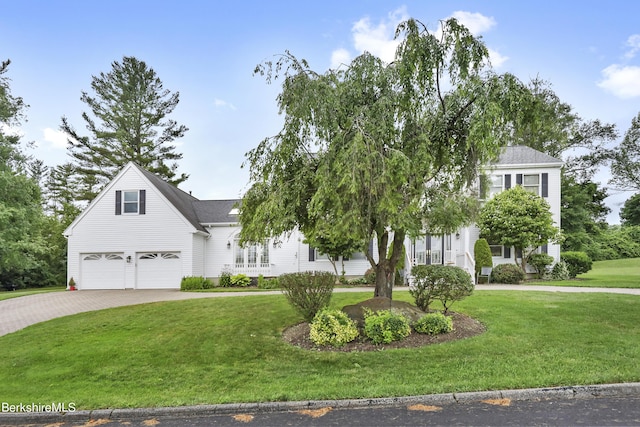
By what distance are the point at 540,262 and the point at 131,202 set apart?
20345mm

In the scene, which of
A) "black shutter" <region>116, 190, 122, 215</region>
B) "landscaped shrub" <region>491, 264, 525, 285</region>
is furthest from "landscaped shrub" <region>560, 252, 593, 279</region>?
"black shutter" <region>116, 190, 122, 215</region>

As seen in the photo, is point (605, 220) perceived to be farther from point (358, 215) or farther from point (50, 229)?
point (50, 229)

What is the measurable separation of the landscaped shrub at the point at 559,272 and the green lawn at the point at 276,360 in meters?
9.77

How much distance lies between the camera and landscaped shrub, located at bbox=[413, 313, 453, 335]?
737cm

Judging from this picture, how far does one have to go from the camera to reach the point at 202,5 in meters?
11.1

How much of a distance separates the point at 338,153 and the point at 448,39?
290cm

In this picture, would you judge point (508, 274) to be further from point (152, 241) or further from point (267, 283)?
point (152, 241)

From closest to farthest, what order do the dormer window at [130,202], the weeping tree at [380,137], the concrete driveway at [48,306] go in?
the weeping tree at [380,137] → the concrete driveway at [48,306] → the dormer window at [130,202]

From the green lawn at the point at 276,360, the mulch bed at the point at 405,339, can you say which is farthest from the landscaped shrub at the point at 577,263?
the mulch bed at the point at 405,339

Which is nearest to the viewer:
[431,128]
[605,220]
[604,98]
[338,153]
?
[338,153]

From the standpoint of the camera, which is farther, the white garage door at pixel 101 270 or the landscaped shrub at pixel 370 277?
the white garage door at pixel 101 270

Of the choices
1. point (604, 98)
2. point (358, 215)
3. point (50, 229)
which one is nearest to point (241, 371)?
point (358, 215)

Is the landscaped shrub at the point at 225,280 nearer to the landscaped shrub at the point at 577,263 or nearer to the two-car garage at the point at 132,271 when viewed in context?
the two-car garage at the point at 132,271

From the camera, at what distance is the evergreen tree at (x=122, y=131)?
107 feet
